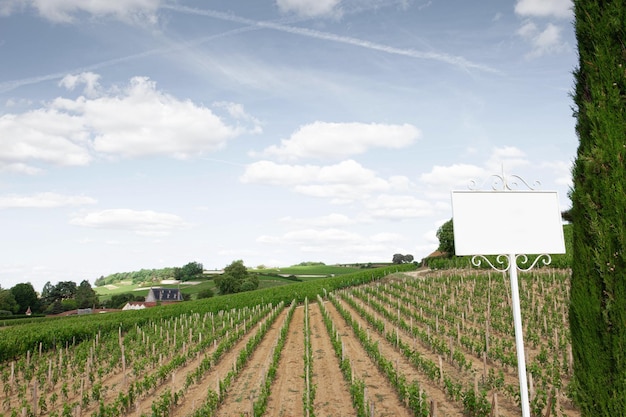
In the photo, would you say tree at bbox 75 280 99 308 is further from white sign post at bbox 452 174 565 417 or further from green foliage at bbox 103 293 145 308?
white sign post at bbox 452 174 565 417

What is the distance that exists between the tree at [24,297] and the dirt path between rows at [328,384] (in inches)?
2802

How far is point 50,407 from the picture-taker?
588 inches

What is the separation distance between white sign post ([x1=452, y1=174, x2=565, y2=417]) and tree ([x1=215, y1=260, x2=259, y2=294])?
222ft

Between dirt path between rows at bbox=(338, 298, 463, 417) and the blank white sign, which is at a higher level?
the blank white sign

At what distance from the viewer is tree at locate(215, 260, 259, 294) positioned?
71.6 m

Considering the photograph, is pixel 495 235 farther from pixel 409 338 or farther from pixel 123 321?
pixel 123 321

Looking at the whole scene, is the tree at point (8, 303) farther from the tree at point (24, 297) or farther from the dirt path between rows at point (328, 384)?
the dirt path between rows at point (328, 384)

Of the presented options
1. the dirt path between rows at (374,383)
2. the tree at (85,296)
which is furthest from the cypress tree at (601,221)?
the tree at (85,296)

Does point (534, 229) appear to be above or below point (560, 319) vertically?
above

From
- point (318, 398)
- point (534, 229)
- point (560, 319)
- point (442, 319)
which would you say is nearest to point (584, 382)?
point (534, 229)

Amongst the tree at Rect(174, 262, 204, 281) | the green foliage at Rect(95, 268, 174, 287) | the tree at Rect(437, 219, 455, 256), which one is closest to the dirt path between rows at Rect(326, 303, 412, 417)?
the tree at Rect(437, 219, 455, 256)

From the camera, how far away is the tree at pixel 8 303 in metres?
67.6

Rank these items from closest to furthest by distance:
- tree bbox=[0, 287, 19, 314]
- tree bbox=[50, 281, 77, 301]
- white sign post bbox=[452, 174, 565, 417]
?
white sign post bbox=[452, 174, 565, 417] → tree bbox=[0, 287, 19, 314] → tree bbox=[50, 281, 77, 301]

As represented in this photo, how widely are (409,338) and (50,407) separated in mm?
15747
